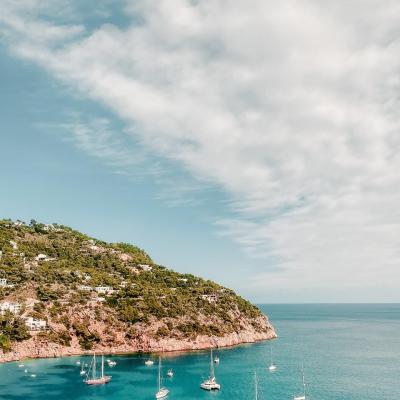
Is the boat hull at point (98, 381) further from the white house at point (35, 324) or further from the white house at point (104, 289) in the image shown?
the white house at point (104, 289)

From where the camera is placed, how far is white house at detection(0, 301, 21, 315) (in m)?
113

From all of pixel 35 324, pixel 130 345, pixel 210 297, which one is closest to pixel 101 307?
pixel 130 345

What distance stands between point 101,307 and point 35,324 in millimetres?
19396

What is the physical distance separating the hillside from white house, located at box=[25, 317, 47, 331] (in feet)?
0.81

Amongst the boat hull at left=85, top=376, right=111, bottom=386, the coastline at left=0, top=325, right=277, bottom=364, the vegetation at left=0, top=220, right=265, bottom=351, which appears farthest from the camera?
the vegetation at left=0, top=220, right=265, bottom=351

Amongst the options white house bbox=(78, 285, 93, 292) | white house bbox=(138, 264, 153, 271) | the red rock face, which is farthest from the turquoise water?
white house bbox=(138, 264, 153, 271)

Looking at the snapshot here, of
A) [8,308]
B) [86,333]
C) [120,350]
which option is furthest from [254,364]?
[8,308]

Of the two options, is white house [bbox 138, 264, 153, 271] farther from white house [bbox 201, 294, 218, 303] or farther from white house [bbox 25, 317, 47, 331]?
white house [bbox 25, 317, 47, 331]

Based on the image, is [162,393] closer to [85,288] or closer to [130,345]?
[130,345]

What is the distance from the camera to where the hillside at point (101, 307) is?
110125 mm

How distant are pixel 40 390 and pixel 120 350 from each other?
35712mm

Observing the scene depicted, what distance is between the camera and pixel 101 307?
122562mm

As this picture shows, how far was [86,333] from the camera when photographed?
113m

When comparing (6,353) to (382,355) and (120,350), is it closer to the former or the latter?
(120,350)
